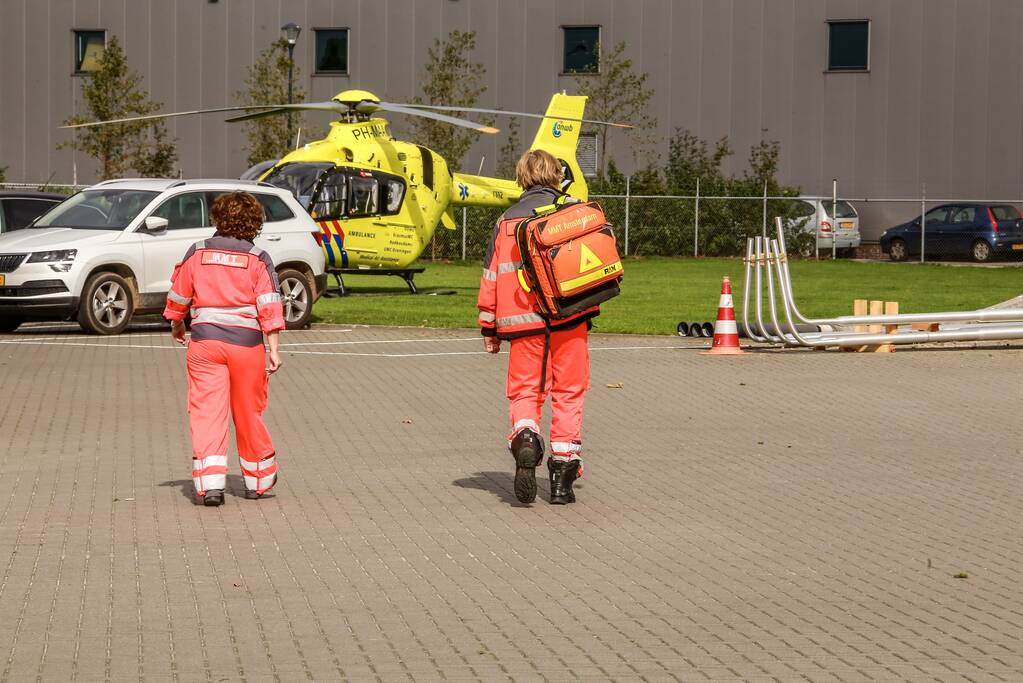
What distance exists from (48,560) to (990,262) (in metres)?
38.4

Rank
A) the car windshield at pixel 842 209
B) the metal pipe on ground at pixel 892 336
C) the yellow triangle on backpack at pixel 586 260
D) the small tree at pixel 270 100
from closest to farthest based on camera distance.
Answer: the yellow triangle on backpack at pixel 586 260 → the metal pipe on ground at pixel 892 336 → the small tree at pixel 270 100 → the car windshield at pixel 842 209

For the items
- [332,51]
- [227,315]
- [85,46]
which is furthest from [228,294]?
[85,46]

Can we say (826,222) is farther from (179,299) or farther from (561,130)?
(179,299)

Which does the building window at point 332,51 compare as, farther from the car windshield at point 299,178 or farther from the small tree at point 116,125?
the car windshield at point 299,178

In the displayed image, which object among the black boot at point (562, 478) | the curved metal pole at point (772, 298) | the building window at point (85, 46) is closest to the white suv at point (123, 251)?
the curved metal pole at point (772, 298)

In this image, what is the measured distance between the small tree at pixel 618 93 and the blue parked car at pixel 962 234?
7.91m

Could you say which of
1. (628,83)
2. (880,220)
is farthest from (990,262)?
(628,83)

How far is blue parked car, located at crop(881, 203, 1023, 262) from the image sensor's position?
42531 mm

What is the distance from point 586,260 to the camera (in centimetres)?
877

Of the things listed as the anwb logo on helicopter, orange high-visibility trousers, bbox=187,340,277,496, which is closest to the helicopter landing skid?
the anwb logo on helicopter

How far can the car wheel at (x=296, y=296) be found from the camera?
68.1 ft

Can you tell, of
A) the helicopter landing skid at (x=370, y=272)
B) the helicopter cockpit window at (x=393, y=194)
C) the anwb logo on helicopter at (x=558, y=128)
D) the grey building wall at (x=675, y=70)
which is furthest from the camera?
the grey building wall at (x=675, y=70)

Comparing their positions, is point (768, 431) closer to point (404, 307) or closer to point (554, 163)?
point (554, 163)

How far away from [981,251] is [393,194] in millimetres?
20379
